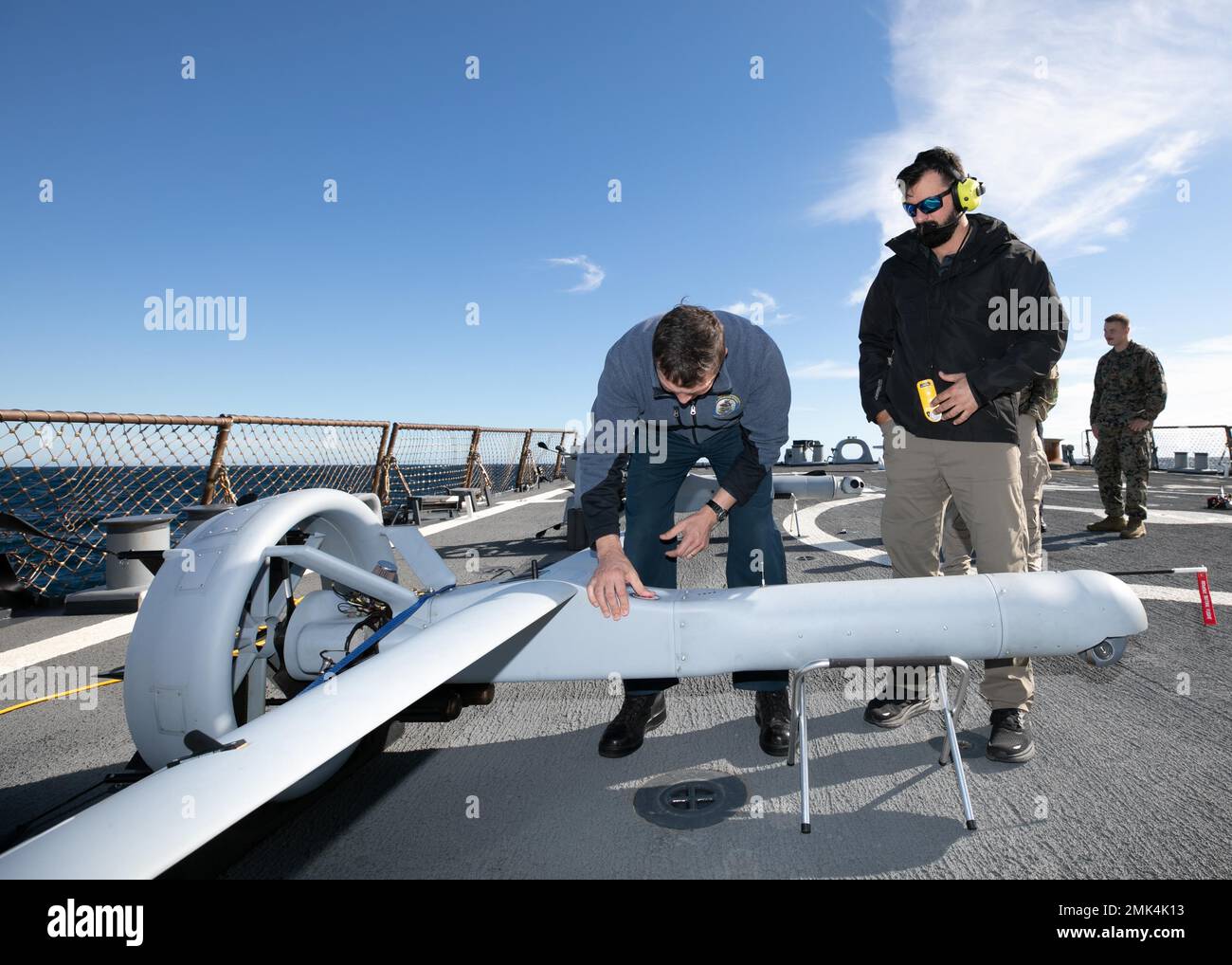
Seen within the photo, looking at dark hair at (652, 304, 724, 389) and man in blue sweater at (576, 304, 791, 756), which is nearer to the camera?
dark hair at (652, 304, 724, 389)

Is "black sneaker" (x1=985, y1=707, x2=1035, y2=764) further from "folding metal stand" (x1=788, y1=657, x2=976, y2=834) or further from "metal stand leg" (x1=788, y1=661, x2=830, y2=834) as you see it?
"metal stand leg" (x1=788, y1=661, x2=830, y2=834)

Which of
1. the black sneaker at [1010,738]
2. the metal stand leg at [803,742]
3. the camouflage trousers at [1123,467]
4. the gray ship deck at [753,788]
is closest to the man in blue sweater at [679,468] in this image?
the gray ship deck at [753,788]

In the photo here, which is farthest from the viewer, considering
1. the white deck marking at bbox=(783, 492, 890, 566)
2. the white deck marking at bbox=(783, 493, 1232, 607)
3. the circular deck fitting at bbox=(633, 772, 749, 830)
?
the white deck marking at bbox=(783, 492, 890, 566)

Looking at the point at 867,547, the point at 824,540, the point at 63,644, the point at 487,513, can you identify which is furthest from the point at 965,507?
the point at 487,513

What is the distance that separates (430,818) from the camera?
2201 millimetres

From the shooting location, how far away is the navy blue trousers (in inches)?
112

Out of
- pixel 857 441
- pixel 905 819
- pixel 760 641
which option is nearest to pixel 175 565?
pixel 760 641

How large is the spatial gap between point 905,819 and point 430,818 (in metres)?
1.57

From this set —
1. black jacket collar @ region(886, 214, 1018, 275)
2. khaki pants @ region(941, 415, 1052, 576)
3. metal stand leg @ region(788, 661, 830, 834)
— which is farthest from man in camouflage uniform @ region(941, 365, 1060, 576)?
metal stand leg @ region(788, 661, 830, 834)

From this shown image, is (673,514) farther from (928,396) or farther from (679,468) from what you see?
(928,396)

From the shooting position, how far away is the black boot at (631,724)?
2641 mm

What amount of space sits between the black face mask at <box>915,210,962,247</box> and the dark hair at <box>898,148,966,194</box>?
6.4 inches

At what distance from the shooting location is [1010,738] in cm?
250

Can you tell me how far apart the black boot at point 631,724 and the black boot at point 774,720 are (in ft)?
1.48
